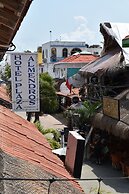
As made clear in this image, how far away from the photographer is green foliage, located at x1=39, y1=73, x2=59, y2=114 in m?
35.0

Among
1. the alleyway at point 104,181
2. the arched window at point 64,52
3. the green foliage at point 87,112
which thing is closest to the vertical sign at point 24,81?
the alleyway at point 104,181

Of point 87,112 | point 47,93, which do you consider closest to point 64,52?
point 47,93

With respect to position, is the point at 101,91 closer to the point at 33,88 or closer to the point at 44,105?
the point at 33,88

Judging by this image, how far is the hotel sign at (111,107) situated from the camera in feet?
51.0

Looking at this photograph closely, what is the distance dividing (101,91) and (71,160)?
12.9m

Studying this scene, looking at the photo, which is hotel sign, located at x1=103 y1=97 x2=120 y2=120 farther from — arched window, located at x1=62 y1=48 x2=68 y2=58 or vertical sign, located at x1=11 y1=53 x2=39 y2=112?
arched window, located at x1=62 y1=48 x2=68 y2=58

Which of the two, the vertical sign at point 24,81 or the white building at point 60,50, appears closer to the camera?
the vertical sign at point 24,81

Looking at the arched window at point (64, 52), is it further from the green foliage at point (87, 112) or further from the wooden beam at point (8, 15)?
the wooden beam at point (8, 15)

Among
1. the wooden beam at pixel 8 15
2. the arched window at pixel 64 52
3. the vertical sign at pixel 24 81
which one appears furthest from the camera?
the arched window at pixel 64 52

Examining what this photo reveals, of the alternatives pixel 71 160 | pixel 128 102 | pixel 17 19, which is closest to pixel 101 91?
pixel 128 102

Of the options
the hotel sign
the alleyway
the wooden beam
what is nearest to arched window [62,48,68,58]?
the alleyway

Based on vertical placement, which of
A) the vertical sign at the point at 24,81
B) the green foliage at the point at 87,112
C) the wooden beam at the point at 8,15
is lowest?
the green foliage at the point at 87,112

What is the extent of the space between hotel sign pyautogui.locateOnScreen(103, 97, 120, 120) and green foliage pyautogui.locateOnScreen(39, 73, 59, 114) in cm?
1783

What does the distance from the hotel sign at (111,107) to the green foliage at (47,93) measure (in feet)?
58.5
